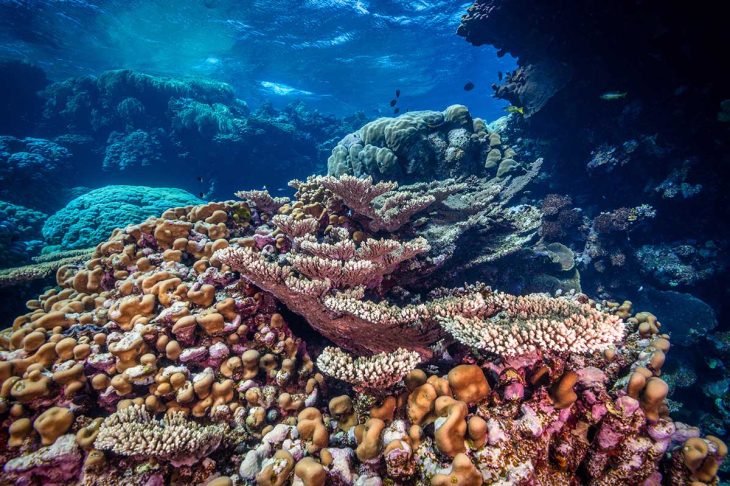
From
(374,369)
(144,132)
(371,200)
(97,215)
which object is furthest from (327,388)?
(144,132)

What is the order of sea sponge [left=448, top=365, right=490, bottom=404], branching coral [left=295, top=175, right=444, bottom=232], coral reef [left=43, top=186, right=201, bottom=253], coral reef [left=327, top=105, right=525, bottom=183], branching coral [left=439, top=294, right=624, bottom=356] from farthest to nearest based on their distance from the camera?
coral reef [left=43, top=186, right=201, bottom=253] → coral reef [left=327, top=105, right=525, bottom=183] → branching coral [left=295, top=175, right=444, bottom=232] → sea sponge [left=448, top=365, right=490, bottom=404] → branching coral [left=439, top=294, right=624, bottom=356]

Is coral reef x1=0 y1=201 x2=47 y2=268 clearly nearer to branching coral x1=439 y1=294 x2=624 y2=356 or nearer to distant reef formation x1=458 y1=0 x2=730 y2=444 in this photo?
branching coral x1=439 y1=294 x2=624 y2=356

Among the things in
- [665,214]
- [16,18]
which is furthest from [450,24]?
[16,18]

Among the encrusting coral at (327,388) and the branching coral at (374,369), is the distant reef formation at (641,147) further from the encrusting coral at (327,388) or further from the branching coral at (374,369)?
the branching coral at (374,369)

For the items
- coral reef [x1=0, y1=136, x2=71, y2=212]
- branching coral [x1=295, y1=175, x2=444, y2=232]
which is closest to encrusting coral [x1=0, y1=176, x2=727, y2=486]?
branching coral [x1=295, y1=175, x2=444, y2=232]

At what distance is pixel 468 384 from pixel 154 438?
97.3 inches

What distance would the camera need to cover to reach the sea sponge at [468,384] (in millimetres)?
2316

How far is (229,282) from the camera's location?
3518 mm

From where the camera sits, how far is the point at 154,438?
2307 mm

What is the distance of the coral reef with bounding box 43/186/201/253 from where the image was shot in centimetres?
1010

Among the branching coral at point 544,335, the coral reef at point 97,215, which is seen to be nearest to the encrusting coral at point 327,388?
the branching coral at point 544,335

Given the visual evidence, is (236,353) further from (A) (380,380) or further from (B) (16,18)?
(B) (16,18)

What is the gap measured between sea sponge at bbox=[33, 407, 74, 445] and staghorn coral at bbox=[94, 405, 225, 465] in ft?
1.14

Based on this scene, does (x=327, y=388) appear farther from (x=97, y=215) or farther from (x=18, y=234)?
(x=18, y=234)
